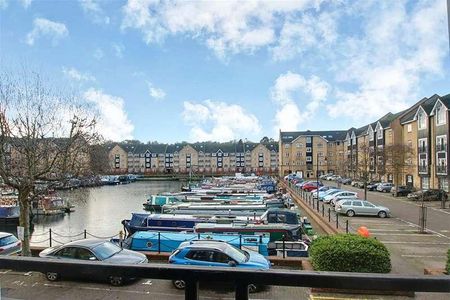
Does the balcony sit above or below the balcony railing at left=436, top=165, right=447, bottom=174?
above

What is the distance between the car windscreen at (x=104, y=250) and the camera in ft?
30.8

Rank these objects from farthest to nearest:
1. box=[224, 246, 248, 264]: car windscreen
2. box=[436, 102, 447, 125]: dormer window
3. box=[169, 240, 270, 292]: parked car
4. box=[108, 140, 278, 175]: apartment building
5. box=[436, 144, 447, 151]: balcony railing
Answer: box=[108, 140, 278, 175]: apartment building → box=[436, 102, 447, 125]: dormer window → box=[436, 144, 447, 151]: balcony railing → box=[224, 246, 248, 264]: car windscreen → box=[169, 240, 270, 292]: parked car

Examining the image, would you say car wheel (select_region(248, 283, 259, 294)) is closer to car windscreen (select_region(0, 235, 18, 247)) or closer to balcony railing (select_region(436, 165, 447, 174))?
car windscreen (select_region(0, 235, 18, 247))

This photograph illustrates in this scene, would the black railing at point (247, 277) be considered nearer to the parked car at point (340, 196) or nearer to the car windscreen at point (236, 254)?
the car windscreen at point (236, 254)

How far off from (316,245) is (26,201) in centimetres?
965

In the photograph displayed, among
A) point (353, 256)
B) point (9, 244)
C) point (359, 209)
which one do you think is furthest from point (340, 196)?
point (9, 244)

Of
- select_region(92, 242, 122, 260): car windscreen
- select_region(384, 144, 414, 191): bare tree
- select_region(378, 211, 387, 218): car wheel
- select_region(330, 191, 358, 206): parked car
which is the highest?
select_region(384, 144, 414, 191): bare tree

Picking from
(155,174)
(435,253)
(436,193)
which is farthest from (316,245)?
(155,174)

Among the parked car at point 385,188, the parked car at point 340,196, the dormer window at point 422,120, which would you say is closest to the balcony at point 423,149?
the dormer window at point 422,120

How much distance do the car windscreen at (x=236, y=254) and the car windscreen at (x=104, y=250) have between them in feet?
10.0

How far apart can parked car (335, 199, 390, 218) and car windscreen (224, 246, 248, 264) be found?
14.1m

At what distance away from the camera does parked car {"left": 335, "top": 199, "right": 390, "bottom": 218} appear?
21928 mm

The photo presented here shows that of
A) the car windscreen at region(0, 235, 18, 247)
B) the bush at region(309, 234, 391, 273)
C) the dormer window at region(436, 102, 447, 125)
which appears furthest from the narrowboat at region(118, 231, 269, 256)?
the dormer window at region(436, 102, 447, 125)

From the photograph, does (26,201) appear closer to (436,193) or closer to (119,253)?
(119,253)
